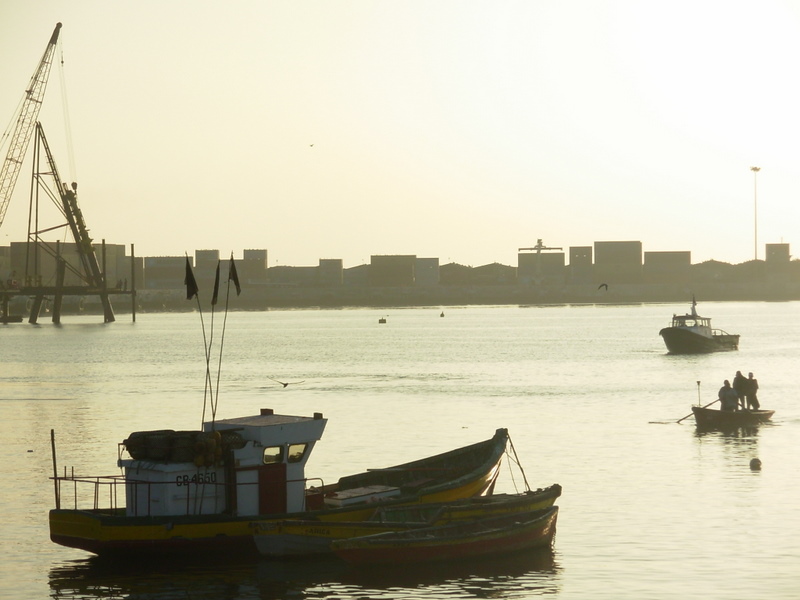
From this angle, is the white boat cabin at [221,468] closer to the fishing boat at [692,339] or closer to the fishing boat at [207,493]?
the fishing boat at [207,493]

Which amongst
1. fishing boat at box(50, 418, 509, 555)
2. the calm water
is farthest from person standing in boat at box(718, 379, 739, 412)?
fishing boat at box(50, 418, 509, 555)

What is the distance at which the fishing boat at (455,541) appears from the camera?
27.2 m

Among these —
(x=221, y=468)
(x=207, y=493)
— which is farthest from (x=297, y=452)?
(x=207, y=493)

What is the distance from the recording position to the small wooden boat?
2030 inches

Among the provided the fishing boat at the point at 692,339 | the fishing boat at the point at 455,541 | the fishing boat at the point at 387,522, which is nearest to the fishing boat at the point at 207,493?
the fishing boat at the point at 387,522

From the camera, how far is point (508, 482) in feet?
A: 135

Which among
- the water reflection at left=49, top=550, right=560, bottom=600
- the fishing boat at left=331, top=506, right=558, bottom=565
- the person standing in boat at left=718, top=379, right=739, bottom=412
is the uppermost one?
the person standing in boat at left=718, top=379, right=739, bottom=412

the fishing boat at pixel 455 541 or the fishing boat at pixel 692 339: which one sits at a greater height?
the fishing boat at pixel 692 339

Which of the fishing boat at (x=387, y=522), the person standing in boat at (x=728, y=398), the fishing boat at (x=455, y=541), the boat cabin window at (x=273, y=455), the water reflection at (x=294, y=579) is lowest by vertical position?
the water reflection at (x=294, y=579)

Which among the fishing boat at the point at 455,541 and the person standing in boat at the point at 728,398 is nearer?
the fishing boat at the point at 455,541

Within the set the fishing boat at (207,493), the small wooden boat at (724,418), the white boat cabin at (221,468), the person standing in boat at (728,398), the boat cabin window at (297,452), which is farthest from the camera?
the small wooden boat at (724,418)

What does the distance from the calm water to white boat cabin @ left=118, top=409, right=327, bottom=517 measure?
1.58 metres

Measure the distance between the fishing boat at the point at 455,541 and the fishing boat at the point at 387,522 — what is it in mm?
378

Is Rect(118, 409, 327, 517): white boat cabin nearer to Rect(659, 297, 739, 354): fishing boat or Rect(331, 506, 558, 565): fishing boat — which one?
Rect(331, 506, 558, 565): fishing boat
